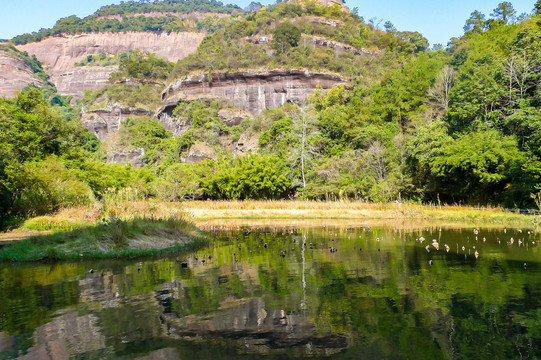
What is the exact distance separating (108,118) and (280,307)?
130 m

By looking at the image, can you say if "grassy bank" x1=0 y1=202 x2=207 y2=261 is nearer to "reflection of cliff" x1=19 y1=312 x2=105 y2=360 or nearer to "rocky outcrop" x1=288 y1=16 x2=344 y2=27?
"reflection of cliff" x1=19 y1=312 x2=105 y2=360

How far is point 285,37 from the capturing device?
12081 cm

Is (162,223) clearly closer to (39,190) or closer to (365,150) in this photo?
(39,190)

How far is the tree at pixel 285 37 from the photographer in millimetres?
119688

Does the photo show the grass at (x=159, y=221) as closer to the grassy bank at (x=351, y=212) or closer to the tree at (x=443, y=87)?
the grassy bank at (x=351, y=212)

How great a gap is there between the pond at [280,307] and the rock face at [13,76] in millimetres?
201450

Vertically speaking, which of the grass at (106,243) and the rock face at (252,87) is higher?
the rock face at (252,87)

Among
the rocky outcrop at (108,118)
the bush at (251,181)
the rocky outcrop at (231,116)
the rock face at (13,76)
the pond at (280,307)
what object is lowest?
the pond at (280,307)

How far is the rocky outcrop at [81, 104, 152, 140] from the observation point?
12256 cm

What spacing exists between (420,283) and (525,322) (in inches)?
116

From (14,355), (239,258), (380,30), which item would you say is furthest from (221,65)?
(14,355)

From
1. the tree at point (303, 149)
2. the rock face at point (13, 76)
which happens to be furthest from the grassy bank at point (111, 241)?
the rock face at point (13, 76)

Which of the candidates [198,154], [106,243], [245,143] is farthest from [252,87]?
[106,243]

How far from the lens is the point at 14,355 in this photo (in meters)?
5.46
